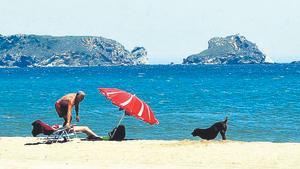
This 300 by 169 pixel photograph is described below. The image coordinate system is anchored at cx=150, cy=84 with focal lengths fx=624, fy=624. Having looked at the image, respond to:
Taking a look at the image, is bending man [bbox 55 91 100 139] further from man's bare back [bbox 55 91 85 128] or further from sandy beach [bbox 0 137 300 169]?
sandy beach [bbox 0 137 300 169]

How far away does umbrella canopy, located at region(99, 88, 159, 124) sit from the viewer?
19.8 meters

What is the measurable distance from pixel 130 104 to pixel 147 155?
296 centimetres

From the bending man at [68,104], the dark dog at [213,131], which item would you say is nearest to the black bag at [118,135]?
the bending man at [68,104]

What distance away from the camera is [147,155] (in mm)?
17391

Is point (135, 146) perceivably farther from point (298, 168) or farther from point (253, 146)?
point (298, 168)

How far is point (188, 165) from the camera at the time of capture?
1578cm

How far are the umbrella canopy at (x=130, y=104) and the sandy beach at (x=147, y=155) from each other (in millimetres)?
899

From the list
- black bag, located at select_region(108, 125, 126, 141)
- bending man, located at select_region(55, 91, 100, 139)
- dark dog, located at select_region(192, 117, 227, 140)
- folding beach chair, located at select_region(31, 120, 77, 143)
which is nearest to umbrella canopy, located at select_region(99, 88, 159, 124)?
bending man, located at select_region(55, 91, 100, 139)

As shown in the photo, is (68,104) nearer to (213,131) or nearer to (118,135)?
(118,135)

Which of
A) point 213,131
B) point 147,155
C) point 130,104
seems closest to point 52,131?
point 130,104

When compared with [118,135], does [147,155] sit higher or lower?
higher

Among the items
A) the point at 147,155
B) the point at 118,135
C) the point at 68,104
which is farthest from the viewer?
the point at 118,135

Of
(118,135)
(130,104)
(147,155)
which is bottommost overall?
(118,135)

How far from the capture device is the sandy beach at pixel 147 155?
51.3 feet
